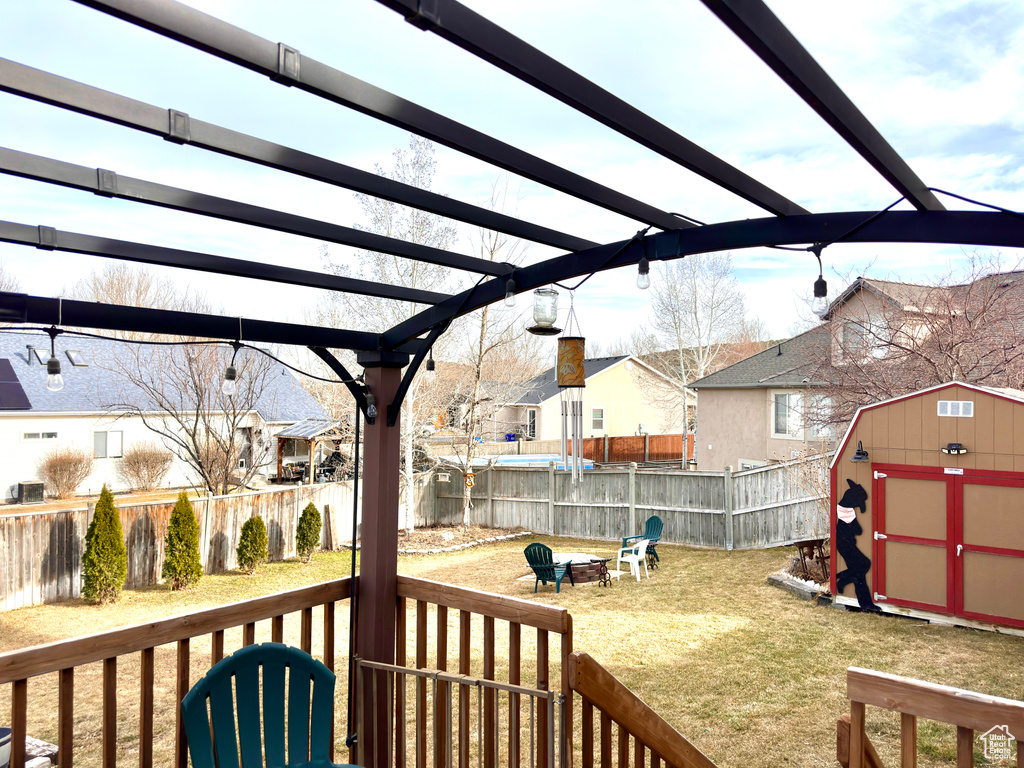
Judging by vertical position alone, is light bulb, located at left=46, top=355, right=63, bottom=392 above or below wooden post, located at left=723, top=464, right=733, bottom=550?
above

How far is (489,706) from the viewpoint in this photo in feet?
9.37

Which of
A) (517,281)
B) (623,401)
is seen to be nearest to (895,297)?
(517,281)

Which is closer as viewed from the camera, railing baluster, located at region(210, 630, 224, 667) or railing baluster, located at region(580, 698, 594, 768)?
railing baluster, located at region(580, 698, 594, 768)

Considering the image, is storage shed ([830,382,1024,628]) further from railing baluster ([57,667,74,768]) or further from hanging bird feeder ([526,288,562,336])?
railing baluster ([57,667,74,768])

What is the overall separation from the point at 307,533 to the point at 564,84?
33.2ft

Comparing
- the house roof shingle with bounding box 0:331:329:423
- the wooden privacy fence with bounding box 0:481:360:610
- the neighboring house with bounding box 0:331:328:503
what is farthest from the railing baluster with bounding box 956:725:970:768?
the house roof shingle with bounding box 0:331:329:423

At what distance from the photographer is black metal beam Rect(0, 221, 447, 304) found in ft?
8.10

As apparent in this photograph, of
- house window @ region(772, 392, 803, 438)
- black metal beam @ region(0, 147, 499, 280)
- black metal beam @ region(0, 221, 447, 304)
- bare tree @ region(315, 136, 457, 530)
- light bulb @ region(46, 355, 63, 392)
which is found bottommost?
house window @ region(772, 392, 803, 438)

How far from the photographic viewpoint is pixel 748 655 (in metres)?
6.40

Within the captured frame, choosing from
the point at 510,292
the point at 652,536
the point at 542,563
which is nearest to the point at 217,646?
the point at 510,292

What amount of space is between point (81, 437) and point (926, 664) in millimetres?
16446

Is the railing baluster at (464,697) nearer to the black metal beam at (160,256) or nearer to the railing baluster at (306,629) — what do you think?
the railing baluster at (306,629)

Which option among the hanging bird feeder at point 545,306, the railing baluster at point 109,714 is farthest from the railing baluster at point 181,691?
the hanging bird feeder at point 545,306

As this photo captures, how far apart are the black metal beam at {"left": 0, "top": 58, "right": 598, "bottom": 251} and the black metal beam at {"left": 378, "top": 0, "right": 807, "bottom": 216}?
2.58 ft
